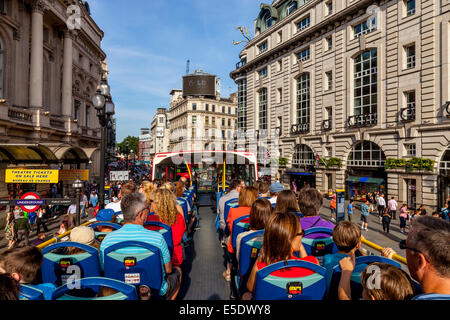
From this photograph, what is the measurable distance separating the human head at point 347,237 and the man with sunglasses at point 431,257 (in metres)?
0.97

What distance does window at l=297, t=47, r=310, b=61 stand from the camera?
32.7 meters

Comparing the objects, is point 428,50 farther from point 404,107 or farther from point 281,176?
point 281,176

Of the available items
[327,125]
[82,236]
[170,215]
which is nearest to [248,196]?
[170,215]

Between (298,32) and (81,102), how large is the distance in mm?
28436

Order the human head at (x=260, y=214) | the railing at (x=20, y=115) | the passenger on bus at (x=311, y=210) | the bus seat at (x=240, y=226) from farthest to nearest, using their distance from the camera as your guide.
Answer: the railing at (x=20, y=115) < the bus seat at (x=240, y=226) < the passenger on bus at (x=311, y=210) < the human head at (x=260, y=214)

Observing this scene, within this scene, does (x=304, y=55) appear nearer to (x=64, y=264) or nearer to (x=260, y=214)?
(x=260, y=214)

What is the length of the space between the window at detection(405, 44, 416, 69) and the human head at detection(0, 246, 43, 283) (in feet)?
88.6

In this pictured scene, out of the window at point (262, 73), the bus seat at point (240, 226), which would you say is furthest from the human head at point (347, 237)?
the window at point (262, 73)

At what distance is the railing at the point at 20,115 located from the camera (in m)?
19.4

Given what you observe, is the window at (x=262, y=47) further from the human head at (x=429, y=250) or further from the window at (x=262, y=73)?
the human head at (x=429, y=250)

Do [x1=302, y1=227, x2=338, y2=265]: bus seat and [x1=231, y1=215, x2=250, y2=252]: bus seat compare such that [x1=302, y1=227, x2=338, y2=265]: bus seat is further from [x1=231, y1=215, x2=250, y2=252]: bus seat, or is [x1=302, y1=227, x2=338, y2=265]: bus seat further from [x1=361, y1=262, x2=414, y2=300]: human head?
[x1=361, y1=262, x2=414, y2=300]: human head

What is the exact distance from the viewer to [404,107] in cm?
2239

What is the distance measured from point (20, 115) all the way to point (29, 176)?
49.6 feet
